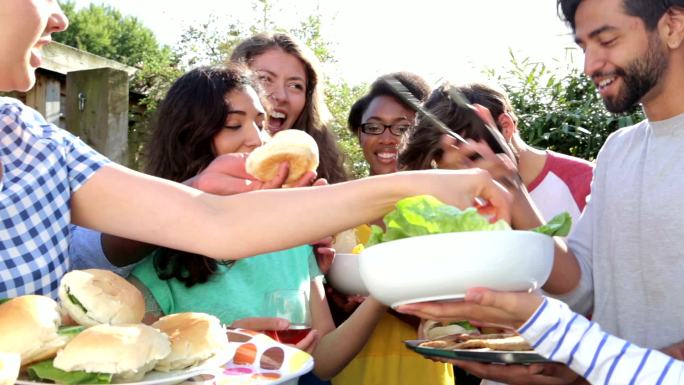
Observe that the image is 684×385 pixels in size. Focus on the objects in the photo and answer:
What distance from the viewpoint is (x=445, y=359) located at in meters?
1.97

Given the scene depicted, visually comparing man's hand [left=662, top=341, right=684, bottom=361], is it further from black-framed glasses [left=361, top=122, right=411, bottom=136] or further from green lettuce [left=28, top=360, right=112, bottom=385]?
black-framed glasses [left=361, top=122, right=411, bottom=136]

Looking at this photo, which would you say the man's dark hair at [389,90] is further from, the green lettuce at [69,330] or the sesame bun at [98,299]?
the green lettuce at [69,330]

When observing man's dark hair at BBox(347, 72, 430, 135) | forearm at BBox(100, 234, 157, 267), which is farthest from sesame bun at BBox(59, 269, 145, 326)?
man's dark hair at BBox(347, 72, 430, 135)

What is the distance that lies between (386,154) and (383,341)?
4.64 feet

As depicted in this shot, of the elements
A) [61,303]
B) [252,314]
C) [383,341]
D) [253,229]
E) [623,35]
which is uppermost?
[623,35]

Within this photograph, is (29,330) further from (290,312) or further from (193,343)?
(290,312)

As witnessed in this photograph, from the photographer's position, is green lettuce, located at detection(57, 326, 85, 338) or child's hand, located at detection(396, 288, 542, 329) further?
Answer: child's hand, located at detection(396, 288, 542, 329)

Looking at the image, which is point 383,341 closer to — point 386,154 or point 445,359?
point 445,359

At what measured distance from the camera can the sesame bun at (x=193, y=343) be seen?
130 cm

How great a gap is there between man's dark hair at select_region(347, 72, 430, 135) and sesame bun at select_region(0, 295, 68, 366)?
3.06m

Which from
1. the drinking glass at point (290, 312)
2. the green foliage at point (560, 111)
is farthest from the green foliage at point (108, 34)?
the drinking glass at point (290, 312)

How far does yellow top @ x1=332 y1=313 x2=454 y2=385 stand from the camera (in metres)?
2.96

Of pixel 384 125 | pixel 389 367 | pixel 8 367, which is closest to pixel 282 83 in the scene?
pixel 384 125

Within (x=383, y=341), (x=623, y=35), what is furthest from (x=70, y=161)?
(x=623, y=35)
